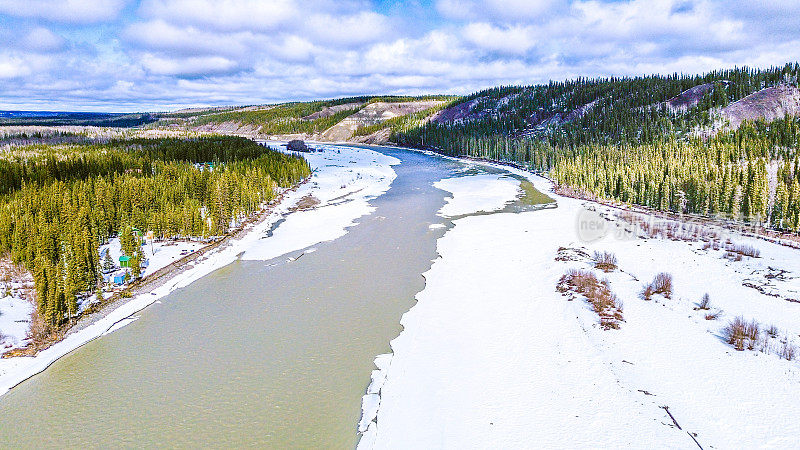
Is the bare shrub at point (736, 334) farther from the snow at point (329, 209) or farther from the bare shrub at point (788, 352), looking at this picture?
the snow at point (329, 209)

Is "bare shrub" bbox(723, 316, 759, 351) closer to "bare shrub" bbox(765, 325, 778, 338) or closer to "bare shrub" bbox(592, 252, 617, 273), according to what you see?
"bare shrub" bbox(765, 325, 778, 338)

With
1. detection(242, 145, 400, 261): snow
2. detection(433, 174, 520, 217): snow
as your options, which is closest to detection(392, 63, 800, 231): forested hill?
detection(433, 174, 520, 217): snow

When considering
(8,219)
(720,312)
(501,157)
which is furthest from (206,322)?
(501,157)

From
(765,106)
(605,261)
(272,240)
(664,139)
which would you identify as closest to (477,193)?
(272,240)

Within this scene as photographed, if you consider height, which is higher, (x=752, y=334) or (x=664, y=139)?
(x=664, y=139)

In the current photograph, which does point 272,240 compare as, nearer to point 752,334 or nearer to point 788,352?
point 752,334

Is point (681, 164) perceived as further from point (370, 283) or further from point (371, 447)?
point (371, 447)

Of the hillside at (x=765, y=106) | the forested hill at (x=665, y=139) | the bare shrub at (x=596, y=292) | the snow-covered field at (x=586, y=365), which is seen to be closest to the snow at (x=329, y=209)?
the snow-covered field at (x=586, y=365)

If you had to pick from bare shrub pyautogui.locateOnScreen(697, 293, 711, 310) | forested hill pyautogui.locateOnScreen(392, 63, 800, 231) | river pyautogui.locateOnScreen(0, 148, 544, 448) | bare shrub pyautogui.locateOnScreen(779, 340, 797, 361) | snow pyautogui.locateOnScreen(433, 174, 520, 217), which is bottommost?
river pyautogui.locateOnScreen(0, 148, 544, 448)
